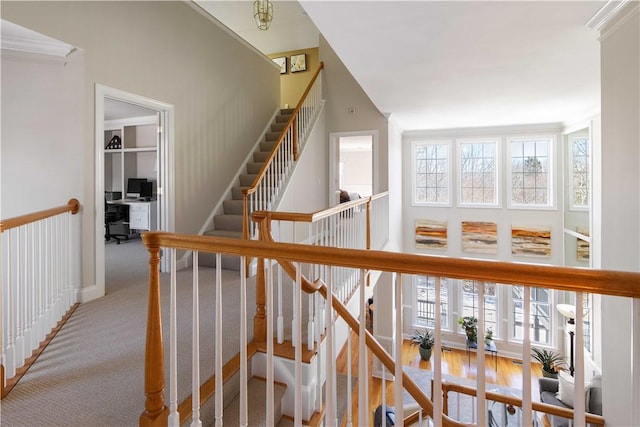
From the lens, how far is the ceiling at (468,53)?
2.25 metres

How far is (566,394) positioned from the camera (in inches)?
182

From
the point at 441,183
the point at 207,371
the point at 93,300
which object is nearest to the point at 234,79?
the point at 93,300

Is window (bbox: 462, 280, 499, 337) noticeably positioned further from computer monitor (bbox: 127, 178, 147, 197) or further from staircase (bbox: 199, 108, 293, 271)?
computer monitor (bbox: 127, 178, 147, 197)

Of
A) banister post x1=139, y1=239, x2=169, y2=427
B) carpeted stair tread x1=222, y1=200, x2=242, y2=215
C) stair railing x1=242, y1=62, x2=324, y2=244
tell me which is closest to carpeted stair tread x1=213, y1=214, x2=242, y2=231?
carpeted stair tread x1=222, y1=200, x2=242, y2=215

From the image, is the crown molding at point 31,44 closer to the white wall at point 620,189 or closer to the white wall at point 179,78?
the white wall at point 179,78

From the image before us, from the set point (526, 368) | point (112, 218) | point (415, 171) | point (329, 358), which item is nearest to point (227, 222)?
point (112, 218)

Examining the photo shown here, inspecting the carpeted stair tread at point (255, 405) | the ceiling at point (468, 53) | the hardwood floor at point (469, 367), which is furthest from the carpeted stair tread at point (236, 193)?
the hardwood floor at point (469, 367)

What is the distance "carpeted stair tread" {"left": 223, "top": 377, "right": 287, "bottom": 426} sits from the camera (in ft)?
6.28

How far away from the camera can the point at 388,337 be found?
612 cm

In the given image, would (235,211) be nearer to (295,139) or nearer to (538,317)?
(295,139)

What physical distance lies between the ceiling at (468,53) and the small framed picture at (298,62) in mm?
1795

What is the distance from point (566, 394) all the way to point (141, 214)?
24.1 ft

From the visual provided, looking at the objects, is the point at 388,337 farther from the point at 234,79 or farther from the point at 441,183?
the point at 234,79

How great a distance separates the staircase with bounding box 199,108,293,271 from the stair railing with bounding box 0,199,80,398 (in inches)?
60.0
